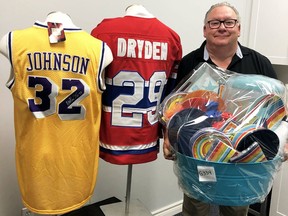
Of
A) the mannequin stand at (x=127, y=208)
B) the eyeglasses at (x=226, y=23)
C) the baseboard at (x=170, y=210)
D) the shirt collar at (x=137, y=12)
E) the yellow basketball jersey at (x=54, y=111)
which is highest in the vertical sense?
the shirt collar at (x=137, y=12)

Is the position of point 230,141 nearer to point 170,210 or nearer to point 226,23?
point 226,23

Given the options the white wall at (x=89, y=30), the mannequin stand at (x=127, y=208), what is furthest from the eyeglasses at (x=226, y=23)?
the mannequin stand at (x=127, y=208)

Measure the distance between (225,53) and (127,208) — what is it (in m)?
0.93

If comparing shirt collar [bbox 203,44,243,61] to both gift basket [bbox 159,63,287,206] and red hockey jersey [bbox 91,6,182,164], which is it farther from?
gift basket [bbox 159,63,287,206]

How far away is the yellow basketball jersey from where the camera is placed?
107 cm

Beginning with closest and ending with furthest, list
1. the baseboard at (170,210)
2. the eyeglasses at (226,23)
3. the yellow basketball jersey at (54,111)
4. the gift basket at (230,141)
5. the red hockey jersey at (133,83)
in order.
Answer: the gift basket at (230,141)
the yellow basketball jersey at (54,111)
the red hockey jersey at (133,83)
the eyeglasses at (226,23)
the baseboard at (170,210)

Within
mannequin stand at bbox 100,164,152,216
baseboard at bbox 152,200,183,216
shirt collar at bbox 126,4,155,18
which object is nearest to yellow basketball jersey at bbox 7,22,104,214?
shirt collar at bbox 126,4,155,18

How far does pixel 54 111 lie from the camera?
3.67ft

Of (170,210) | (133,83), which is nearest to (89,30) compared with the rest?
(133,83)

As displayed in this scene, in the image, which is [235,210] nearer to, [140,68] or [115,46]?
[140,68]

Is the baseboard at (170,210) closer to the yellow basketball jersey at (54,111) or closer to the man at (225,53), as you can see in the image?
the man at (225,53)

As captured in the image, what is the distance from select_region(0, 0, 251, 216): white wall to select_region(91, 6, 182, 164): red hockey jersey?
426mm

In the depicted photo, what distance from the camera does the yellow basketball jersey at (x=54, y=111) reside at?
1.07m

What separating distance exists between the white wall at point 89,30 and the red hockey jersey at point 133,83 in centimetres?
43
